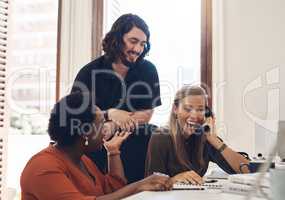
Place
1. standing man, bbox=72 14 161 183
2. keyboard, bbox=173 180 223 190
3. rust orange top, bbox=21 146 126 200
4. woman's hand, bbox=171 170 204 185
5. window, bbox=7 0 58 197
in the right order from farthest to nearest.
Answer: window, bbox=7 0 58 197, standing man, bbox=72 14 161 183, woman's hand, bbox=171 170 204 185, keyboard, bbox=173 180 223 190, rust orange top, bbox=21 146 126 200

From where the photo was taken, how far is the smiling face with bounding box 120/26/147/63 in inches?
85.2

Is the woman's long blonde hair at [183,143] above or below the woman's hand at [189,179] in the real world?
above

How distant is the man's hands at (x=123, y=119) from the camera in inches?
82.8

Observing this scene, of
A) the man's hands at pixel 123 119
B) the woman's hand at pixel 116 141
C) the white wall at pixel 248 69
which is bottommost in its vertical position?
the woman's hand at pixel 116 141

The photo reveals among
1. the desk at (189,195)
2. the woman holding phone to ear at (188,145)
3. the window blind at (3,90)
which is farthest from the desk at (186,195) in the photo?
the window blind at (3,90)

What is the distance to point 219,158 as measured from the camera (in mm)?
2010

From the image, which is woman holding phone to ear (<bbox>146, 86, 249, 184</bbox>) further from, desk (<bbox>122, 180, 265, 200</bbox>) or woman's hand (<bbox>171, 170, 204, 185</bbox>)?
desk (<bbox>122, 180, 265, 200</bbox>)

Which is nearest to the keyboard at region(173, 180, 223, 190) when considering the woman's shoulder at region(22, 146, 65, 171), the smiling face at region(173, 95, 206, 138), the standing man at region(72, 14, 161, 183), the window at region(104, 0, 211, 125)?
the woman's shoulder at region(22, 146, 65, 171)

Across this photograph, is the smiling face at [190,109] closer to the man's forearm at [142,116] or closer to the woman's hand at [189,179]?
the man's forearm at [142,116]

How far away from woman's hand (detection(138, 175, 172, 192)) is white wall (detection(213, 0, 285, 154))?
1.20 metres

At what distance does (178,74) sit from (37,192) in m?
1.58

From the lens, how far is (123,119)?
7.01 ft

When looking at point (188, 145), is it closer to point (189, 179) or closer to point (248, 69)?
point (189, 179)

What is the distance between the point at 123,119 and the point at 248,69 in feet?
3.01
